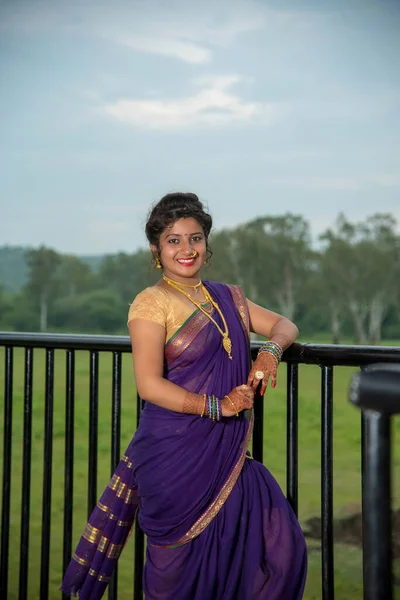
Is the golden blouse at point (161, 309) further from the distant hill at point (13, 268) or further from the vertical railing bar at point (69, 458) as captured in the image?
the distant hill at point (13, 268)

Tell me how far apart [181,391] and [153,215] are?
1.32 feet

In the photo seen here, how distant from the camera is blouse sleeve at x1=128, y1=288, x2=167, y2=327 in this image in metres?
1.45

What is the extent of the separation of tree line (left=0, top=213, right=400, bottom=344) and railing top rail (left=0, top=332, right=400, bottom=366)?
72.5 ft

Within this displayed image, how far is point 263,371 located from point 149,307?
0.89 feet

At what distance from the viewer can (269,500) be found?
1.49 metres

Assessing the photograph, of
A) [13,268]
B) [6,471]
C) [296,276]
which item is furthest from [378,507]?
[296,276]

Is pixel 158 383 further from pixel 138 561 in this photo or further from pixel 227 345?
pixel 138 561

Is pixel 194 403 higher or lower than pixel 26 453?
higher

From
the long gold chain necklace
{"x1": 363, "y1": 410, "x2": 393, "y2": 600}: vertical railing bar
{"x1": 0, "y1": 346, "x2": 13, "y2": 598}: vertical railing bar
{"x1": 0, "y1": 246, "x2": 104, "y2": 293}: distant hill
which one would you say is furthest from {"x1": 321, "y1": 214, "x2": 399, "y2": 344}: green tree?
{"x1": 363, "y1": 410, "x2": 393, "y2": 600}: vertical railing bar

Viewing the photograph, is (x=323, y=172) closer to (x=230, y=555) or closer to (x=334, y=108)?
(x=334, y=108)

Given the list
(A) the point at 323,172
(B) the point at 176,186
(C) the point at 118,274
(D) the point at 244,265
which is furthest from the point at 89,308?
(B) the point at 176,186

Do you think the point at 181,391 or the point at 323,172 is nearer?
the point at 181,391

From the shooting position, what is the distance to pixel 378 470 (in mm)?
439

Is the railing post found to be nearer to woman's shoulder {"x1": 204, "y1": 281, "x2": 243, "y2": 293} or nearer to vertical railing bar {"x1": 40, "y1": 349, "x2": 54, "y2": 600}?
woman's shoulder {"x1": 204, "y1": 281, "x2": 243, "y2": 293}
